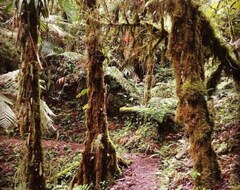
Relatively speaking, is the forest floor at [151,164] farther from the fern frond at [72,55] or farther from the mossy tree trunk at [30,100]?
the fern frond at [72,55]

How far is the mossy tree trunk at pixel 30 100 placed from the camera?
3625mm

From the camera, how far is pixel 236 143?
4941 millimetres

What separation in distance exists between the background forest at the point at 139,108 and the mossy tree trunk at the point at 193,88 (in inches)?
0.5

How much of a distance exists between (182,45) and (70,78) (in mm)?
7354

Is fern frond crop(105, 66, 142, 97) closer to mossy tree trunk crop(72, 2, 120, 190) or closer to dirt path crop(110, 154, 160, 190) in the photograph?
dirt path crop(110, 154, 160, 190)

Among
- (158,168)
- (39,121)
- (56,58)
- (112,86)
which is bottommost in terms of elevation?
(158,168)

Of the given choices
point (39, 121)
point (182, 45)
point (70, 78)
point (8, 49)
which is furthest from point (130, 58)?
point (70, 78)

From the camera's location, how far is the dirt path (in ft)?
18.0

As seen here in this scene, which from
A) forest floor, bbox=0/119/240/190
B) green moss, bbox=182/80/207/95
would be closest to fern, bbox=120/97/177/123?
forest floor, bbox=0/119/240/190

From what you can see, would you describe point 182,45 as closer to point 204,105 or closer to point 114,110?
point 204,105

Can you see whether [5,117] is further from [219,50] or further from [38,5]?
[219,50]

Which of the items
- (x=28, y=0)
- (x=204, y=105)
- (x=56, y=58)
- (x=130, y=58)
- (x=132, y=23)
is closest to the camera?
(x=28, y=0)

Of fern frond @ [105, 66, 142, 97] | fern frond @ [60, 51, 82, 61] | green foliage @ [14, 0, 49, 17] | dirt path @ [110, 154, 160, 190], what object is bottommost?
dirt path @ [110, 154, 160, 190]

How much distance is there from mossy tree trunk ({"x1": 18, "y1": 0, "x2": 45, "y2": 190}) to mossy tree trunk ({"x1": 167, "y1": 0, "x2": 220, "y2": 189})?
5.83 feet
